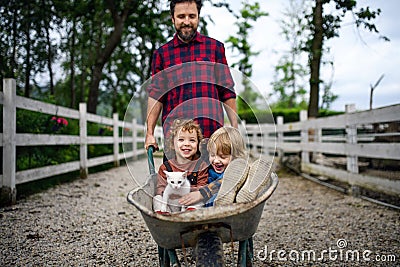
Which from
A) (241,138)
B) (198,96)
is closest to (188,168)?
(241,138)

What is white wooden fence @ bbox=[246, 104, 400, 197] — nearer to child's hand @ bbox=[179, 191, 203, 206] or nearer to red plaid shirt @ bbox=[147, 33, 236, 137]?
red plaid shirt @ bbox=[147, 33, 236, 137]

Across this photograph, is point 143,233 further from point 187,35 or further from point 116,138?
point 116,138

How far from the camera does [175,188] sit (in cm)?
188

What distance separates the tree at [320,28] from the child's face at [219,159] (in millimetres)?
5117

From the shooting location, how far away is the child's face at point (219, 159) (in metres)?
1.98

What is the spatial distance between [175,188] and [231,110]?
757 millimetres

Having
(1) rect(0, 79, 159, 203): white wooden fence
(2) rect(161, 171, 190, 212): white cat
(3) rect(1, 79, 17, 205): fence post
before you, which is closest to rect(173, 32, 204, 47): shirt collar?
→ (1) rect(0, 79, 159, 203): white wooden fence

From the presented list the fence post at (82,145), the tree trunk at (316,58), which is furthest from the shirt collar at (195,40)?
the tree trunk at (316,58)

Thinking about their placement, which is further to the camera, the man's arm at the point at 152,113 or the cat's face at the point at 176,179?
the man's arm at the point at 152,113

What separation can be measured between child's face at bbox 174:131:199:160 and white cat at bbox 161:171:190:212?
13 centimetres

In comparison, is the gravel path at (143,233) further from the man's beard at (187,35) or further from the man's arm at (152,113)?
the man's beard at (187,35)

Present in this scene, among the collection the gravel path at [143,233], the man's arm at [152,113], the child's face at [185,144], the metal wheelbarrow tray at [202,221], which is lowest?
the gravel path at [143,233]

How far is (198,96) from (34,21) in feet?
24.9

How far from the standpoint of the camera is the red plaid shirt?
89.9 inches
